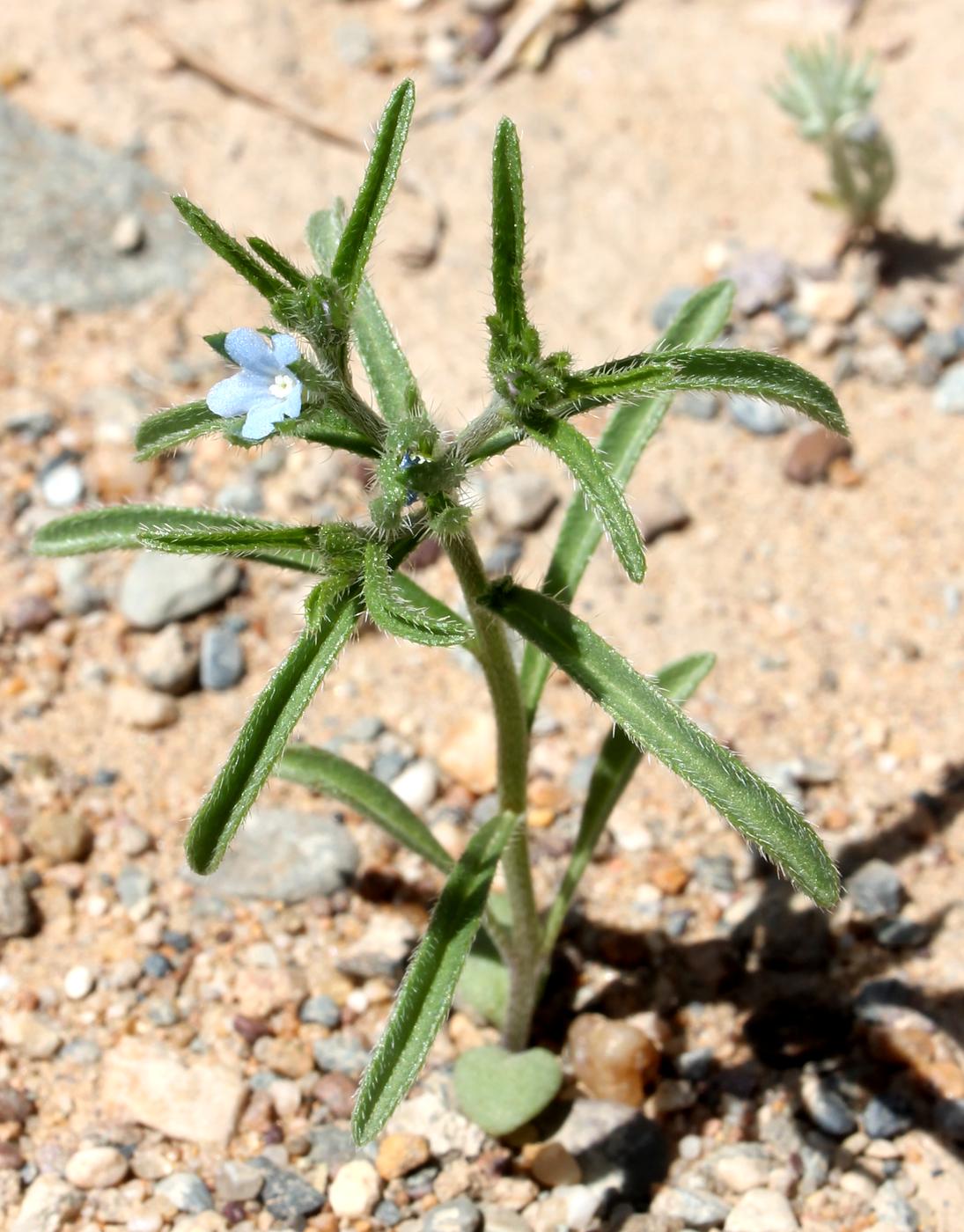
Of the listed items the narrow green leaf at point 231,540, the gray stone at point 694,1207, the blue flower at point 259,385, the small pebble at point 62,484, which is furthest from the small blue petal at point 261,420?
the small pebble at point 62,484

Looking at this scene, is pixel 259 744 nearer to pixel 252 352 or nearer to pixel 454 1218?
pixel 252 352

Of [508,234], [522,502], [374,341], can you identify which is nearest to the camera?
[508,234]

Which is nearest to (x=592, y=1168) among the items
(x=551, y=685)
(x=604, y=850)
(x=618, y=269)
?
(x=604, y=850)

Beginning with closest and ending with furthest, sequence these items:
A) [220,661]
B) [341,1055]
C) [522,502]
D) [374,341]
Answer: [374,341] < [341,1055] < [220,661] < [522,502]

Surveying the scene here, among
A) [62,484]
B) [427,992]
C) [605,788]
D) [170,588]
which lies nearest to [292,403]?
[427,992]

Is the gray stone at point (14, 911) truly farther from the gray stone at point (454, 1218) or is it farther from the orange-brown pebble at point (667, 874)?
the orange-brown pebble at point (667, 874)

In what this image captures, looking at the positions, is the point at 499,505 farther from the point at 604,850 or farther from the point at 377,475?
the point at 377,475
